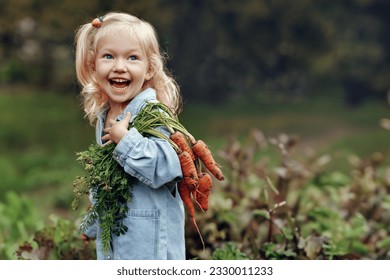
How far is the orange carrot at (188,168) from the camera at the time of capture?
272cm

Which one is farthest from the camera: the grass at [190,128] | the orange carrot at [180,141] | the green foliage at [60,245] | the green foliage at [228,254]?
the grass at [190,128]

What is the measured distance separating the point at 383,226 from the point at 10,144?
6040mm

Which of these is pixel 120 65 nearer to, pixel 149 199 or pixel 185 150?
pixel 185 150

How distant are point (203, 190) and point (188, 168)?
0.45 ft

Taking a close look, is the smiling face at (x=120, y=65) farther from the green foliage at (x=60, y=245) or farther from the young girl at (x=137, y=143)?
the green foliage at (x=60, y=245)

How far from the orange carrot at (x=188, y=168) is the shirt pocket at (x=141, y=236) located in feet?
0.55

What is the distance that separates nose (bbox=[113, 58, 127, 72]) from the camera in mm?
2754

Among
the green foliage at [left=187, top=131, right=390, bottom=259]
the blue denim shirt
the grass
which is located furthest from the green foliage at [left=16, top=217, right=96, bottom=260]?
the grass

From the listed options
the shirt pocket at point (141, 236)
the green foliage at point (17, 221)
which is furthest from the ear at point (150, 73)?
the green foliage at point (17, 221)

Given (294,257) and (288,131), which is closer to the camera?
(294,257)
